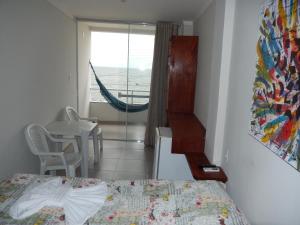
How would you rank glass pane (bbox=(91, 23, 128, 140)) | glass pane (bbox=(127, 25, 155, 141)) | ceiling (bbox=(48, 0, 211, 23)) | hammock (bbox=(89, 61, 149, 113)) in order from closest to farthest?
ceiling (bbox=(48, 0, 211, 23)) → glass pane (bbox=(127, 25, 155, 141)) → glass pane (bbox=(91, 23, 128, 140)) → hammock (bbox=(89, 61, 149, 113))

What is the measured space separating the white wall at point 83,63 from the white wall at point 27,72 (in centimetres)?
78

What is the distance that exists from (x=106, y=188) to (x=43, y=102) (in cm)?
198

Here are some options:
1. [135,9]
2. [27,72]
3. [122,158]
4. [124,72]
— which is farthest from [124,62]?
[27,72]

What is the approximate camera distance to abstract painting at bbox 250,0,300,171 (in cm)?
116

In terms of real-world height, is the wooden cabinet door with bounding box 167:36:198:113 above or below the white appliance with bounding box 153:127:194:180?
above

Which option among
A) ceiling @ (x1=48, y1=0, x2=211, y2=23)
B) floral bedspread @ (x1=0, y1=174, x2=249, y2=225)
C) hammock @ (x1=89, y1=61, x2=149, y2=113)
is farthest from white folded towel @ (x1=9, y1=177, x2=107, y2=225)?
hammock @ (x1=89, y1=61, x2=149, y2=113)

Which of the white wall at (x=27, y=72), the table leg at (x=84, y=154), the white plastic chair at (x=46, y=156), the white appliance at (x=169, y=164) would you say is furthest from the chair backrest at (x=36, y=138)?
the white appliance at (x=169, y=164)

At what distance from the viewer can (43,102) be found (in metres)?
3.32

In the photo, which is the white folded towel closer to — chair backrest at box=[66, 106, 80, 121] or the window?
chair backrest at box=[66, 106, 80, 121]

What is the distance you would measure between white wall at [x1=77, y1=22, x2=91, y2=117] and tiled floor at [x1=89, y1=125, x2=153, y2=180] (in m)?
0.71

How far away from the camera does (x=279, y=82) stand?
1.30 m

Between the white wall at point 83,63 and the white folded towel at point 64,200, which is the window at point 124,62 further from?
the white folded towel at point 64,200

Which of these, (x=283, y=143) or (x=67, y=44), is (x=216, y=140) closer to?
(x=283, y=143)

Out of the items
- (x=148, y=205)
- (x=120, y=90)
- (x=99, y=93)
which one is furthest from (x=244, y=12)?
(x=99, y=93)
